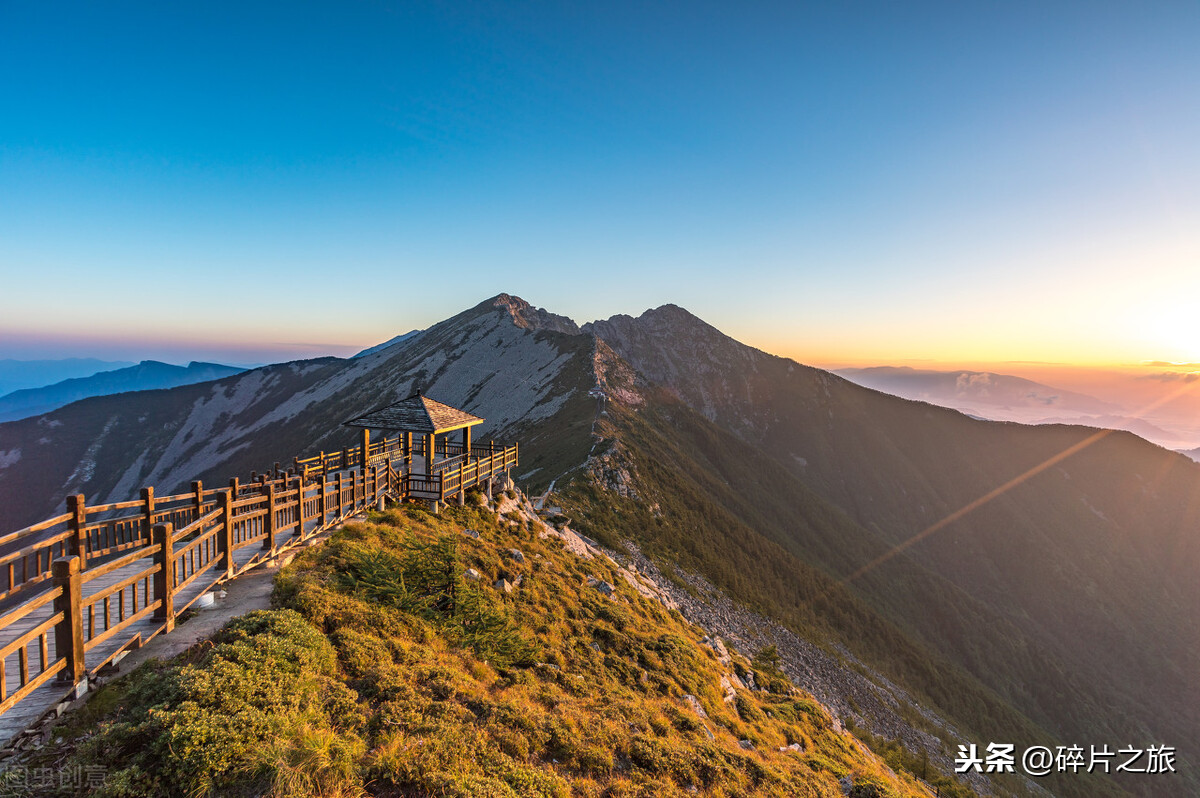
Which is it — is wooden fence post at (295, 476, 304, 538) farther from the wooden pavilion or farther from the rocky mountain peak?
the rocky mountain peak

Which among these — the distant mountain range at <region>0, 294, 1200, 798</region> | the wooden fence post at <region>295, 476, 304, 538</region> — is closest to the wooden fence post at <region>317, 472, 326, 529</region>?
the wooden fence post at <region>295, 476, 304, 538</region>

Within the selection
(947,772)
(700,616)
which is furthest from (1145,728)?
(700,616)

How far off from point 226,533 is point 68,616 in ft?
14.1

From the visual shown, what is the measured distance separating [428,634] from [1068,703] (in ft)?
262

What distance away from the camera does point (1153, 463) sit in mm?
112938

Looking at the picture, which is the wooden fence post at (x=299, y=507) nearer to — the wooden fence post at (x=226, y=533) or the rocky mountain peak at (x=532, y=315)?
the wooden fence post at (x=226, y=533)

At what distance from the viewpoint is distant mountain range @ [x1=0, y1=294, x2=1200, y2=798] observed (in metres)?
44.2

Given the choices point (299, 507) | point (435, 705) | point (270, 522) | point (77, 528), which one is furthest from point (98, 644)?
point (299, 507)

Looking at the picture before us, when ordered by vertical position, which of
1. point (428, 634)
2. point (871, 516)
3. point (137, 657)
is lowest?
point (871, 516)

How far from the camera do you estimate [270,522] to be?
40.9ft

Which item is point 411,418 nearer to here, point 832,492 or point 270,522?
point 270,522

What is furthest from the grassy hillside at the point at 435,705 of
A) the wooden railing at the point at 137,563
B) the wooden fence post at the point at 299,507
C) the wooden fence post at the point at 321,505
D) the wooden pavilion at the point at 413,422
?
the wooden pavilion at the point at 413,422

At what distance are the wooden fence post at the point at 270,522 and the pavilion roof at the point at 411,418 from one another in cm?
793

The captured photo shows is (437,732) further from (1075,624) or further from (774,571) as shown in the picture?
(1075,624)
